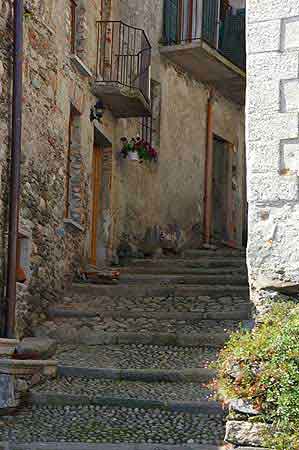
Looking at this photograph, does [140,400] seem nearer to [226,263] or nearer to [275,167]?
[275,167]

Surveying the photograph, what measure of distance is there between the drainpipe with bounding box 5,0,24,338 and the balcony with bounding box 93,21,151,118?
9.00 ft

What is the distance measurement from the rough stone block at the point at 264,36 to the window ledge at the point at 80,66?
4.48 meters

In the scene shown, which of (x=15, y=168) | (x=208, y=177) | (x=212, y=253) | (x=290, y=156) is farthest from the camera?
(x=208, y=177)

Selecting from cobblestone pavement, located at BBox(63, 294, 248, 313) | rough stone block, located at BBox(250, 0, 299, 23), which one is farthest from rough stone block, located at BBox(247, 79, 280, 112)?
cobblestone pavement, located at BBox(63, 294, 248, 313)

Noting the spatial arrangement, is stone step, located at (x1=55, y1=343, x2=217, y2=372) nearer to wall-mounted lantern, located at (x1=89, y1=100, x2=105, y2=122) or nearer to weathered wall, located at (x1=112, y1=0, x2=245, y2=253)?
wall-mounted lantern, located at (x1=89, y1=100, x2=105, y2=122)

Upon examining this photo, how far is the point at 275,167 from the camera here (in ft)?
16.5

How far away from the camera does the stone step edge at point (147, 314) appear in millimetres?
7912

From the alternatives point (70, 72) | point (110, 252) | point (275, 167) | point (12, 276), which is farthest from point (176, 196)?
point (275, 167)

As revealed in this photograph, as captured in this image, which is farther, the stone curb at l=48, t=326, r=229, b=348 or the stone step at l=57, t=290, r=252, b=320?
the stone step at l=57, t=290, r=252, b=320

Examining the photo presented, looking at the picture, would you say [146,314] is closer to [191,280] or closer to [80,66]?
[191,280]

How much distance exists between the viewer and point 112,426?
18.9 ft

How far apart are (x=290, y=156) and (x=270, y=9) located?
915 mm

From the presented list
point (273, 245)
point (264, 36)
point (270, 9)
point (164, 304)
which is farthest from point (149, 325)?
point (270, 9)

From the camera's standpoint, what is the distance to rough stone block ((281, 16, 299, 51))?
16.6ft
